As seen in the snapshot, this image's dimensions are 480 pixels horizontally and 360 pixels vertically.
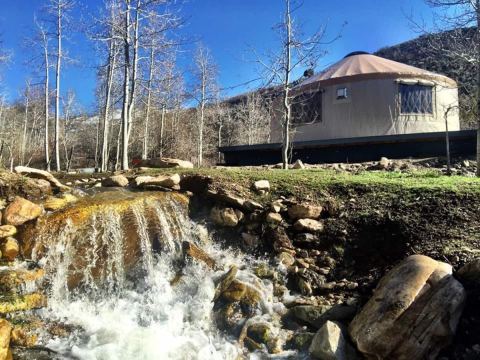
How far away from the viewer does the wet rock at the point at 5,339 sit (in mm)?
3489

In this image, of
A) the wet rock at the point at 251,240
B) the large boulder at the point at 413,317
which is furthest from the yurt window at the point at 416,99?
the large boulder at the point at 413,317

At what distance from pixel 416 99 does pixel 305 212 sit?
31.1ft

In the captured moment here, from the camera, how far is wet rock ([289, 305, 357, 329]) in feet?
13.6

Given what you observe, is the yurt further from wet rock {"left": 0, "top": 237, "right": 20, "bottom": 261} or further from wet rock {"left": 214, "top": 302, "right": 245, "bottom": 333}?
wet rock {"left": 0, "top": 237, "right": 20, "bottom": 261}

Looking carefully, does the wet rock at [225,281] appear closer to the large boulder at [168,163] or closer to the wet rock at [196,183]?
the wet rock at [196,183]

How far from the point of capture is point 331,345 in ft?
11.9

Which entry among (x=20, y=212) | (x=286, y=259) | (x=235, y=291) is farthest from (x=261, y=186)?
(x=20, y=212)

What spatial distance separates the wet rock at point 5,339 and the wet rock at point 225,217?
114 inches

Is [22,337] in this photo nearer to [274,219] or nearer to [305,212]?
[274,219]

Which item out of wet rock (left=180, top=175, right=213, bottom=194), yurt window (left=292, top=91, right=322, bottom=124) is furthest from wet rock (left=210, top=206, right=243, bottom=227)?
yurt window (left=292, top=91, right=322, bottom=124)

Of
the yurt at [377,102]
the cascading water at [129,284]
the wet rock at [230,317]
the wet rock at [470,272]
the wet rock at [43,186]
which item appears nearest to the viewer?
the wet rock at [470,272]

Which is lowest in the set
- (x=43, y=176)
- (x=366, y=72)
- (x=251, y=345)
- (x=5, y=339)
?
(x=251, y=345)

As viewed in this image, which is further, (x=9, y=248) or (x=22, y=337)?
(x=9, y=248)

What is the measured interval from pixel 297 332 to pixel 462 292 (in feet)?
5.16
